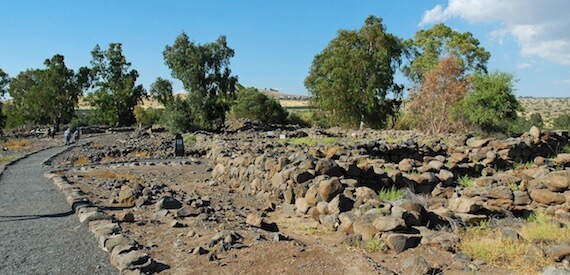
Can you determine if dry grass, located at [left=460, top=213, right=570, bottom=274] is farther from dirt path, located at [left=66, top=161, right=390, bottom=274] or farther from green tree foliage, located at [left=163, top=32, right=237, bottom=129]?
green tree foliage, located at [left=163, top=32, right=237, bottom=129]

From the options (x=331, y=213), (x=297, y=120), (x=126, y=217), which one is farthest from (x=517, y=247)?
Result: (x=297, y=120)

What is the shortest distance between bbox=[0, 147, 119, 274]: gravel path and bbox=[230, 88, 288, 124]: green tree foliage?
1635 inches

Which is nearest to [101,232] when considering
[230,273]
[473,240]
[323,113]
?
[230,273]

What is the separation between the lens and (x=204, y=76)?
39344 mm

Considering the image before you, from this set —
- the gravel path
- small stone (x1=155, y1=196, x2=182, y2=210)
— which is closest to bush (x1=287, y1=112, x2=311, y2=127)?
the gravel path

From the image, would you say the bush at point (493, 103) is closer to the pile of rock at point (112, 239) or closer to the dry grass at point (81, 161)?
the dry grass at point (81, 161)

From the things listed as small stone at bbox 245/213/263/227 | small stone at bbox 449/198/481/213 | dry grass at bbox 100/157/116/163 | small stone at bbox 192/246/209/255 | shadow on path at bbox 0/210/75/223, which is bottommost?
dry grass at bbox 100/157/116/163

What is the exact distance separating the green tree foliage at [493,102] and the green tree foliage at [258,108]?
1112 inches

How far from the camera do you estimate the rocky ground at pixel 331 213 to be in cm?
494

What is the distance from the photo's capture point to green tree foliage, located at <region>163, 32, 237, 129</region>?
3809cm

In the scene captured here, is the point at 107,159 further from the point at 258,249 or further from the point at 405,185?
the point at 258,249

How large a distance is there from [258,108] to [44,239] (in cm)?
4566

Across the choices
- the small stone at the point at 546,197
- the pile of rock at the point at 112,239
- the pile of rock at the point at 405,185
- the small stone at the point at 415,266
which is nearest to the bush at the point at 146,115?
the pile of rock at the point at 405,185

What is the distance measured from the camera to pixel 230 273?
4691mm
